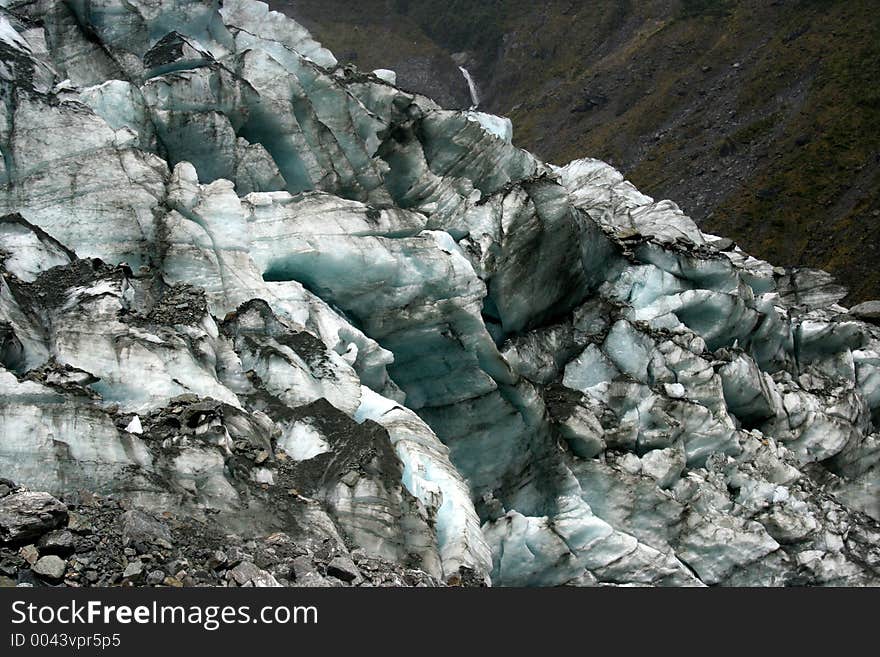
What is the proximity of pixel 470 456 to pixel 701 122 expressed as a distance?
118 meters

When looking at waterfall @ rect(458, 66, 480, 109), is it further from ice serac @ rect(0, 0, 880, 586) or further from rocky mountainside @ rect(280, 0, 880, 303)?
ice serac @ rect(0, 0, 880, 586)

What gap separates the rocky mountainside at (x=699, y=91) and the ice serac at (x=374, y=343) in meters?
55.5

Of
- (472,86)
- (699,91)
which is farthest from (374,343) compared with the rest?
(472,86)

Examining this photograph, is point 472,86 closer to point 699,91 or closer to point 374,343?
point 699,91

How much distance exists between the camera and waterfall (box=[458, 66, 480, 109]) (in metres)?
179

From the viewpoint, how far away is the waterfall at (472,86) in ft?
587

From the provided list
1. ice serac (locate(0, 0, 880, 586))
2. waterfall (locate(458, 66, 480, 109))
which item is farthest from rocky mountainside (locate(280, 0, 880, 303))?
ice serac (locate(0, 0, 880, 586))

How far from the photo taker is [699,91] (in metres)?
139

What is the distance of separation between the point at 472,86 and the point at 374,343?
6730 inches

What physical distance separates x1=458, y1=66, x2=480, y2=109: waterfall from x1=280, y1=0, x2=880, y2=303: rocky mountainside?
1.92 m

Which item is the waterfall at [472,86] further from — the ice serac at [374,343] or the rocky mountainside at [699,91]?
the ice serac at [374,343]

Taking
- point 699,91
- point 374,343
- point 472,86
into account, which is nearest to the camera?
point 374,343

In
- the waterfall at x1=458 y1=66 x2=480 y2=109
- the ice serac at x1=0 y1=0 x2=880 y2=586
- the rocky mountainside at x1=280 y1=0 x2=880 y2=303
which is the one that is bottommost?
the waterfall at x1=458 y1=66 x2=480 y2=109

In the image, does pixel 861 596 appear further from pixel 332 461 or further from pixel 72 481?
pixel 72 481
